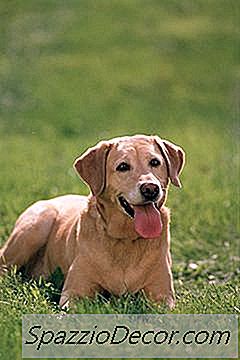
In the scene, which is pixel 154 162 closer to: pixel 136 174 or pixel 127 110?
pixel 136 174

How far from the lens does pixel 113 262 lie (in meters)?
6.99

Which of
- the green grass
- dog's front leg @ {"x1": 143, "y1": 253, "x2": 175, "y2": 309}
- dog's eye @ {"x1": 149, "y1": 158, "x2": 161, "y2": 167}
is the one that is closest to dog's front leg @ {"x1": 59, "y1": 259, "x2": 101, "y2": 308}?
the green grass

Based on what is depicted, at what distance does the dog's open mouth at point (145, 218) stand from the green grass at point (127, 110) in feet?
1.53

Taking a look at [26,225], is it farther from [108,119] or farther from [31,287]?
[108,119]

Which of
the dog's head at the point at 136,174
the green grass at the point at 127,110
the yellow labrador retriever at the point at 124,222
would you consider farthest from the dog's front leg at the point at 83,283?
the dog's head at the point at 136,174

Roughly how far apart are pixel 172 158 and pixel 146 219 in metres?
0.52

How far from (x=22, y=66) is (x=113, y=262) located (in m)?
13.5

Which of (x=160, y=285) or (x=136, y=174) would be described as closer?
(x=136, y=174)

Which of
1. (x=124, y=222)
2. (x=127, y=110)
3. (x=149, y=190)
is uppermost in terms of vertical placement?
(x=149, y=190)

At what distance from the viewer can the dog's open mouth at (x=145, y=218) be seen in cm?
667

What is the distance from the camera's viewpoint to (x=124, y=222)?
22.8ft

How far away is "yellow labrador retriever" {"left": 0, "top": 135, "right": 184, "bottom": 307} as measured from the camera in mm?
6660

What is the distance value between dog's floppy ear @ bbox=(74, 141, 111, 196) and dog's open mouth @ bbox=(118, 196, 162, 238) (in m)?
0.18

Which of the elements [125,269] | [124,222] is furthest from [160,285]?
[124,222]
